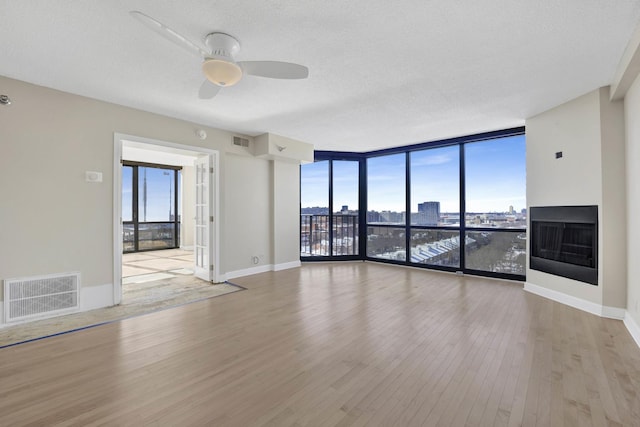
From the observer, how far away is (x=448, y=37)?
7.26ft

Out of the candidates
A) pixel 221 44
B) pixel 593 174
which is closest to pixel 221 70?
pixel 221 44

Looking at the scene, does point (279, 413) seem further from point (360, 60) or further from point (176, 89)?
point (176, 89)

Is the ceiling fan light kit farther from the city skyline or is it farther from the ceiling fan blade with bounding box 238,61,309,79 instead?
the city skyline

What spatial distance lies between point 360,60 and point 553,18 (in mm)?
1400

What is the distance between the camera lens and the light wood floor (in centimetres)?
164

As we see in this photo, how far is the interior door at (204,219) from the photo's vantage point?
185 inches

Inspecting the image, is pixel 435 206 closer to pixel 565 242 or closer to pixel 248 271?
pixel 565 242

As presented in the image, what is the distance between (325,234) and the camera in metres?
6.54

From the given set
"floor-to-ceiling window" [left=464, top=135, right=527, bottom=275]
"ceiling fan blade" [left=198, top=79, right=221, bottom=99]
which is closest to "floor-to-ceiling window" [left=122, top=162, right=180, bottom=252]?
"ceiling fan blade" [left=198, top=79, right=221, bottom=99]

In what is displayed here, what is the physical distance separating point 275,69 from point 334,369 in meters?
2.35

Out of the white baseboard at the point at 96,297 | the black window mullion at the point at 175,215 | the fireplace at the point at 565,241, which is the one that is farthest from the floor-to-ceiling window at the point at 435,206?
the black window mullion at the point at 175,215

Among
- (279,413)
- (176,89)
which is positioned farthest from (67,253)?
(279,413)

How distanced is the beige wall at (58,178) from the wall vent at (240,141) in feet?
3.35

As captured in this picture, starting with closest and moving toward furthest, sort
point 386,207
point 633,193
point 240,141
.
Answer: point 633,193, point 240,141, point 386,207
